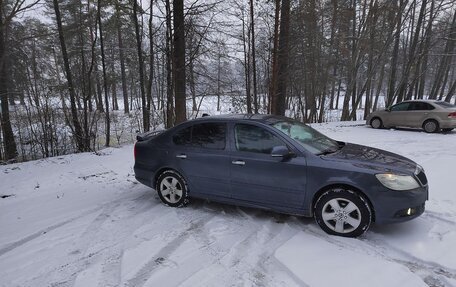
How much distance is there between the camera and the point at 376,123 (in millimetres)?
15641

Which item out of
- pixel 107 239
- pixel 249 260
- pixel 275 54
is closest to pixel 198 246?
pixel 249 260

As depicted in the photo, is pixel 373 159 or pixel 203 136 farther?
pixel 203 136

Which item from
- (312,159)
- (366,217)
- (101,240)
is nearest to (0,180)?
(101,240)

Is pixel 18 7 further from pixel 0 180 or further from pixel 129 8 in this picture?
pixel 129 8

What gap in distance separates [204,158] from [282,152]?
136cm

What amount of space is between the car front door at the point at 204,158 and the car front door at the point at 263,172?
0.18 meters

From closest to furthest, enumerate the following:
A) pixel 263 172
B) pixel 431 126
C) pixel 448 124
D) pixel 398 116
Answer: pixel 263 172, pixel 448 124, pixel 431 126, pixel 398 116

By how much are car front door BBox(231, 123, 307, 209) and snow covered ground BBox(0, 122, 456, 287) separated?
387 millimetres

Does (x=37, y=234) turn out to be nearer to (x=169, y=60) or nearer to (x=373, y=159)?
(x=373, y=159)

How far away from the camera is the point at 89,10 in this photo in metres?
14.8

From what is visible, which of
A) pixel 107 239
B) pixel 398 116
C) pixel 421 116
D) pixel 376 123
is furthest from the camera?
pixel 376 123

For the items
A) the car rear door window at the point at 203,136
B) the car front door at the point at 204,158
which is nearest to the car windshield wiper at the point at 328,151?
the car front door at the point at 204,158

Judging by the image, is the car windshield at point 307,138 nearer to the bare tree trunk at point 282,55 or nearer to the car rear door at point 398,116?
the bare tree trunk at point 282,55

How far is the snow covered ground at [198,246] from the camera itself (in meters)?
3.37
